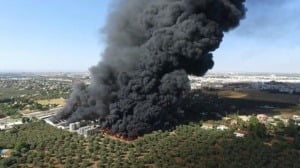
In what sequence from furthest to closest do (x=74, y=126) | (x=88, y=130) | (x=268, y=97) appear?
(x=268, y=97), (x=74, y=126), (x=88, y=130)

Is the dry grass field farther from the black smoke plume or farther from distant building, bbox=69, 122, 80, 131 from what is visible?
distant building, bbox=69, 122, 80, 131

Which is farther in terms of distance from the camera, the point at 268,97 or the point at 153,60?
the point at 268,97

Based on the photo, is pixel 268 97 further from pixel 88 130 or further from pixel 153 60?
pixel 88 130

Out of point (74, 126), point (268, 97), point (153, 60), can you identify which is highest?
point (153, 60)

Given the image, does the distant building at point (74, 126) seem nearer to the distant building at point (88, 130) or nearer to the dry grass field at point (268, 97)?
the distant building at point (88, 130)

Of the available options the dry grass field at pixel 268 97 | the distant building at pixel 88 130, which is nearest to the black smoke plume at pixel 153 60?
the distant building at pixel 88 130

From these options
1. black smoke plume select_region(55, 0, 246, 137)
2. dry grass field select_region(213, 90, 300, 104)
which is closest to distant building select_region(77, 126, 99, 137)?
black smoke plume select_region(55, 0, 246, 137)

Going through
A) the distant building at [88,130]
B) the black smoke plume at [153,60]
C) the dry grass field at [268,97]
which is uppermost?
the black smoke plume at [153,60]

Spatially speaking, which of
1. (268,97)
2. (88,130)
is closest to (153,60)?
(88,130)
